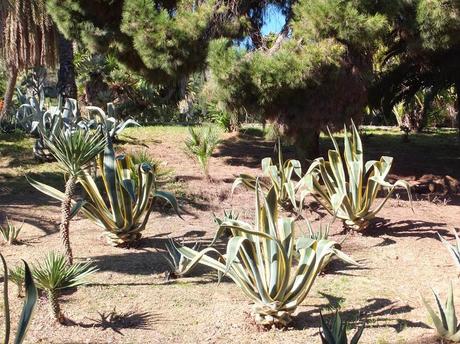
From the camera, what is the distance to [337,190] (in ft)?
19.9

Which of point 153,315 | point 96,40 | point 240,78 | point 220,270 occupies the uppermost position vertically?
point 96,40

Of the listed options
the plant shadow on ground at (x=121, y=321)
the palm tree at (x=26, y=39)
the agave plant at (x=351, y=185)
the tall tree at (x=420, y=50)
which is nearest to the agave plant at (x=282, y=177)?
the agave plant at (x=351, y=185)

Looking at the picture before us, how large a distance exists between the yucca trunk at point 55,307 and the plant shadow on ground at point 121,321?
0.07 metres

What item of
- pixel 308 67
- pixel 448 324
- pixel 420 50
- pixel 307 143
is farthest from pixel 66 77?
pixel 448 324

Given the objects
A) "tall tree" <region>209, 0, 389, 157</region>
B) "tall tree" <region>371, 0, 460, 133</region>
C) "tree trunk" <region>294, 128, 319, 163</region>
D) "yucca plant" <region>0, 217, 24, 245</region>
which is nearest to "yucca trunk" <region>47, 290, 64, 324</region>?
"yucca plant" <region>0, 217, 24, 245</region>

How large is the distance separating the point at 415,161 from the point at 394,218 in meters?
4.27

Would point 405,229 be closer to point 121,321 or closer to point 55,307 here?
point 121,321

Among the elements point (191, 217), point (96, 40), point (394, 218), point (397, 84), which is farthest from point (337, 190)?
point (397, 84)

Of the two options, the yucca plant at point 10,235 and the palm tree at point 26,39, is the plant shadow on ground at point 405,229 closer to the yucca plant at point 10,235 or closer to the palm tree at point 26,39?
the yucca plant at point 10,235

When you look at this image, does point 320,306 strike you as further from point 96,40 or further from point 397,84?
point 397,84

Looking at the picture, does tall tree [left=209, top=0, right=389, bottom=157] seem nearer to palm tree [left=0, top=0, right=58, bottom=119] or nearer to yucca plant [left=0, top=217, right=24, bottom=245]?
yucca plant [left=0, top=217, right=24, bottom=245]

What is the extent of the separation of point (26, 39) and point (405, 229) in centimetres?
990

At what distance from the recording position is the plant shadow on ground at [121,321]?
4.04 metres

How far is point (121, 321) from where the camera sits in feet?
13.5
